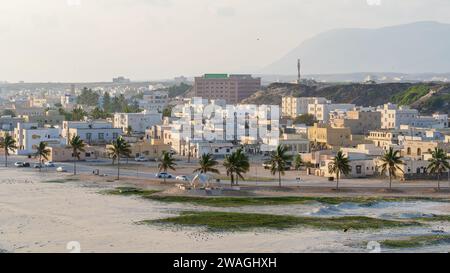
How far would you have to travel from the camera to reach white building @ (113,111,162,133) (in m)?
88.2

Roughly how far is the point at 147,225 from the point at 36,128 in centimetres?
4218

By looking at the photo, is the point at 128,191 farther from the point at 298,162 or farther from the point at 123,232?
the point at 298,162

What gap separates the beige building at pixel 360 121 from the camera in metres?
77.5

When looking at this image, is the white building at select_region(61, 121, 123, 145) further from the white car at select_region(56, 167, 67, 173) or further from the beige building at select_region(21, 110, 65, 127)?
the white car at select_region(56, 167, 67, 173)

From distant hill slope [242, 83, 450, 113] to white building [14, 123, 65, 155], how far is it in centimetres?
5628

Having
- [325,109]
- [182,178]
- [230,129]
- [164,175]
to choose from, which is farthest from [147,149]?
[325,109]

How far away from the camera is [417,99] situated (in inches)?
4670

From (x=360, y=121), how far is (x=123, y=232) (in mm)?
51005

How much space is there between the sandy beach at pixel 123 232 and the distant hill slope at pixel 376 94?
75.8 meters

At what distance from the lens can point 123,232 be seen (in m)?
31.2

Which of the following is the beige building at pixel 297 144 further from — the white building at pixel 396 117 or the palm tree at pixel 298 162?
the white building at pixel 396 117

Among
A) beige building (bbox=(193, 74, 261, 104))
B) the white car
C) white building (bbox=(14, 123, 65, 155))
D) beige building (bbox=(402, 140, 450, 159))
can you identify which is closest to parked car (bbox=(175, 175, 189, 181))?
the white car
